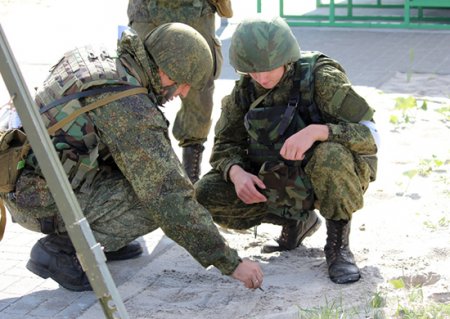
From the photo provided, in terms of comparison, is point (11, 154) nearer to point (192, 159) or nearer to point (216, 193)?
point (216, 193)

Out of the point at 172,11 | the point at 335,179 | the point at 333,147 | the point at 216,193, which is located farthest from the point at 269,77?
the point at 172,11

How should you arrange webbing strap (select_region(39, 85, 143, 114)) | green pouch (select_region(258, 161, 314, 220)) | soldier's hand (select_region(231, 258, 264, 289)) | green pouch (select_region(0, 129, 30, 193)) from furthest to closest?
green pouch (select_region(258, 161, 314, 220))
green pouch (select_region(0, 129, 30, 193))
webbing strap (select_region(39, 85, 143, 114))
soldier's hand (select_region(231, 258, 264, 289))

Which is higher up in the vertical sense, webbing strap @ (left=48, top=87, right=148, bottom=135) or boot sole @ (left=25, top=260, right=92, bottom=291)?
webbing strap @ (left=48, top=87, right=148, bottom=135)

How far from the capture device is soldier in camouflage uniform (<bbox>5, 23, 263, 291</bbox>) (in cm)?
381

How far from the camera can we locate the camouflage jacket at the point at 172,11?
541 cm

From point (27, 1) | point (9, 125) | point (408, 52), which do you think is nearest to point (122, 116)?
point (9, 125)

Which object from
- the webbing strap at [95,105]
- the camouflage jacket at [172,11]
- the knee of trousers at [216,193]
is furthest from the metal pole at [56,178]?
the camouflage jacket at [172,11]

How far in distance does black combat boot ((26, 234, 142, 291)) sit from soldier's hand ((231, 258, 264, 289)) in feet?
2.50

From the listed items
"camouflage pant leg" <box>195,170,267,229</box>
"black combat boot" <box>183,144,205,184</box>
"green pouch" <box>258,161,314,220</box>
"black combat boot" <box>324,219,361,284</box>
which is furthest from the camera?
"black combat boot" <box>183,144,205,184</box>

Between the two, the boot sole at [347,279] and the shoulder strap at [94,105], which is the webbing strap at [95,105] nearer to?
the shoulder strap at [94,105]

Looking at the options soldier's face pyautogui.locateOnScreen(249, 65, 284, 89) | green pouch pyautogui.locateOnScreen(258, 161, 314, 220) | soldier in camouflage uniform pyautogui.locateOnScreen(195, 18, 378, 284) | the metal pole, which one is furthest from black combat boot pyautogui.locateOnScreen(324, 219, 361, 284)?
the metal pole

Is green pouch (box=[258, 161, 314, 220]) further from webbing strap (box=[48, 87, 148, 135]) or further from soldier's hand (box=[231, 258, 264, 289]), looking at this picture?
webbing strap (box=[48, 87, 148, 135])

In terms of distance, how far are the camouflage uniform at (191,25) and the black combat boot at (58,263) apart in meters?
1.37

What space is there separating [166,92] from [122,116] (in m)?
0.29
